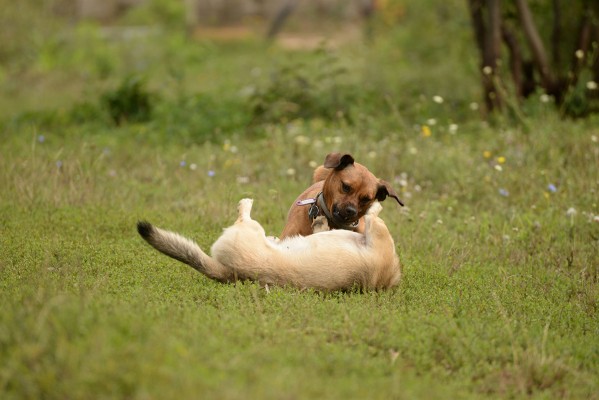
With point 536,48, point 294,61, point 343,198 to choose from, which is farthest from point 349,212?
point 294,61

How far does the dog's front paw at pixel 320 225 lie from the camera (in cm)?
605

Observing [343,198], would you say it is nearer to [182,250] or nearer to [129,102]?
[182,250]

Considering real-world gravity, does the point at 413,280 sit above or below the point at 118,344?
below

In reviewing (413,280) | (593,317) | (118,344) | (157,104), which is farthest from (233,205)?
(157,104)

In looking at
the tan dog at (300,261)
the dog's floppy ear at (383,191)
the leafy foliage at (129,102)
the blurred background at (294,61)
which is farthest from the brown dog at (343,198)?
the leafy foliage at (129,102)

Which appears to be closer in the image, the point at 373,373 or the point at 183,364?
the point at 183,364

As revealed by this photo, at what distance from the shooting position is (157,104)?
38.4ft

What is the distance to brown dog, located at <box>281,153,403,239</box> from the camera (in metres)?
6.00

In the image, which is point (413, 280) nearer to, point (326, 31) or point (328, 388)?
point (328, 388)

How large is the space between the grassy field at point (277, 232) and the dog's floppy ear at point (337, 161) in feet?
2.87

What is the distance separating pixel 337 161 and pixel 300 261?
40.6 inches

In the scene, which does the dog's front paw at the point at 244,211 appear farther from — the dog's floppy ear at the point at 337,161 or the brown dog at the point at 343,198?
the dog's floppy ear at the point at 337,161

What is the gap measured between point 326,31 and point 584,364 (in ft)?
59.4

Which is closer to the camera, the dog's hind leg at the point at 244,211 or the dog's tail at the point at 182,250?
the dog's tail at the point at 182,250
